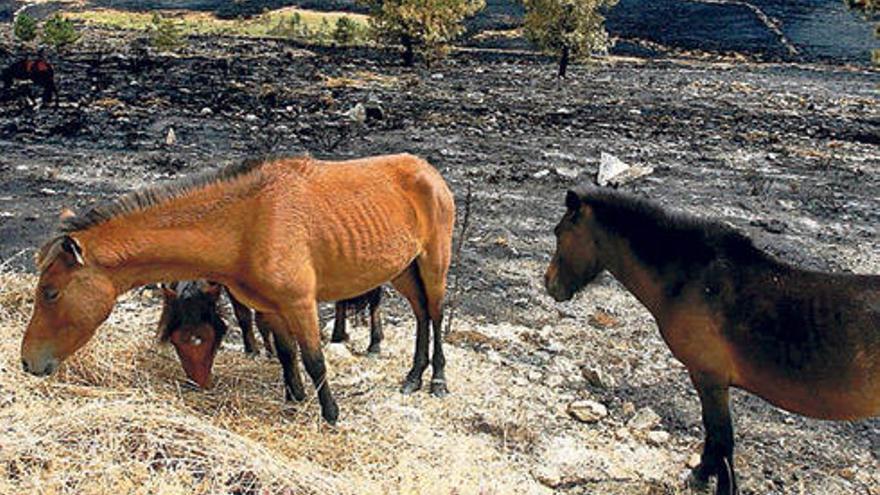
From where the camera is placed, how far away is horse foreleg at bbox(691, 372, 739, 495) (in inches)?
179

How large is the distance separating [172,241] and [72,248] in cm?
51

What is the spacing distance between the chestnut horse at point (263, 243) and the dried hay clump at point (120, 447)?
1.16 feet

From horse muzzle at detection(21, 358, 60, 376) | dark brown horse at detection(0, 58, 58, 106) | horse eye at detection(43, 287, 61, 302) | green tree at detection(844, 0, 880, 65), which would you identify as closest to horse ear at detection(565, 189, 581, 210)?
horse eye at detection(43, 287, 61, 302)

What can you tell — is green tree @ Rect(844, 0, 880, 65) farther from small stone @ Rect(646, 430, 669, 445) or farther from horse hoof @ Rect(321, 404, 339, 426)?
horse hoof @ Rect(321, 404, 339, 426)

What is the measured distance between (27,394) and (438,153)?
368 inches

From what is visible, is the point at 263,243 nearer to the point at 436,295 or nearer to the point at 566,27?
the point at 436,295

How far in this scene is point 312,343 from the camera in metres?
4.81

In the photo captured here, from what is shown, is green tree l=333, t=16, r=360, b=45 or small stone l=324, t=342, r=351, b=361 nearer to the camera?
small stone l=324, t=342, r=351, b=361

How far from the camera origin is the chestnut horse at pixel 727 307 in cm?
410

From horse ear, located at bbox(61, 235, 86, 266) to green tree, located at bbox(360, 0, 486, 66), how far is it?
22047mm

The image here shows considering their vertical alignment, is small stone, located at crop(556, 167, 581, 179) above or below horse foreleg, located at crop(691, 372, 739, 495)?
below

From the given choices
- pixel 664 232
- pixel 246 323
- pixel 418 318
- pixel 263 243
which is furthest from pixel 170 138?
pixel 664 232

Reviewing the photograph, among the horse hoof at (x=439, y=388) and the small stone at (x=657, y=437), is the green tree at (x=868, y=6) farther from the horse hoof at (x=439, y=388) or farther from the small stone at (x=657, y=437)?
the horse hoof at (x=439, y=388)

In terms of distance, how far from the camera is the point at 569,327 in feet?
23.4
